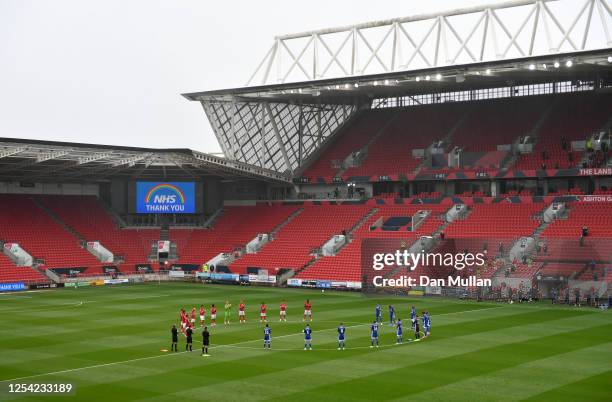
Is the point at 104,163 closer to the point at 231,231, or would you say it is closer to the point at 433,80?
the point at 231,231

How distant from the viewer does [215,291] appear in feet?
216

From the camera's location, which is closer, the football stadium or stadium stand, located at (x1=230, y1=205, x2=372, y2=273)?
the football stadium

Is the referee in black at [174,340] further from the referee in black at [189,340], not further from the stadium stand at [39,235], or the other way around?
the stadium stand at [39,235]

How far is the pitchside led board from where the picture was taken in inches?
3184

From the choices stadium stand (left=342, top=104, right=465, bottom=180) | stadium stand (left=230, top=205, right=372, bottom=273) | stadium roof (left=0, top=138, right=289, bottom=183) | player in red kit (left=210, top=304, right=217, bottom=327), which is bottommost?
player in red kit (left=210, top=304, right=217, bottom=327)

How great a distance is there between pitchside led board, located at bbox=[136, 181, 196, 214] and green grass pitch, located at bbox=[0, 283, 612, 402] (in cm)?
2826

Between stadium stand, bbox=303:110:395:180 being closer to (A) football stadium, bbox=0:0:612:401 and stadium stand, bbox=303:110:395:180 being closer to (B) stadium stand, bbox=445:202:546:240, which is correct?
(A) football stadium, bbox=0:0:612:401

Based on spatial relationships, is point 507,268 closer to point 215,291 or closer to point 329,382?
point 215,291

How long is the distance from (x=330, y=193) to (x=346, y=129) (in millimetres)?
8522

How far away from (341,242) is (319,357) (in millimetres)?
38123

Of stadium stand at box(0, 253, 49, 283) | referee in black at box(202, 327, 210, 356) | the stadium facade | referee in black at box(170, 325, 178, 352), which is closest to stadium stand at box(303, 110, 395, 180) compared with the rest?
the stadium facade

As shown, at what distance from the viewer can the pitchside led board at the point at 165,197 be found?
265ft

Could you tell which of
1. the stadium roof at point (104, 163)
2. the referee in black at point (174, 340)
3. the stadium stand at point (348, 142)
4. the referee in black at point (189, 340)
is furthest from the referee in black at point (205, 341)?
the stadium stand at point (348, 142)

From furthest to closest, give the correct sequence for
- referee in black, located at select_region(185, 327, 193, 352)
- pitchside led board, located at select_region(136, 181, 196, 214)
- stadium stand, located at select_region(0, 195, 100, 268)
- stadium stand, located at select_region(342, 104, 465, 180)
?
pitchside led board, located at select_region(136, 181, 196, 214)
stadium stand, located at select_region(342, 104, 465, 180)
stadium stand, located at select_region(0, 195, 100, 268)
referee in black, located at select_region(185, 327, 193, 352)
